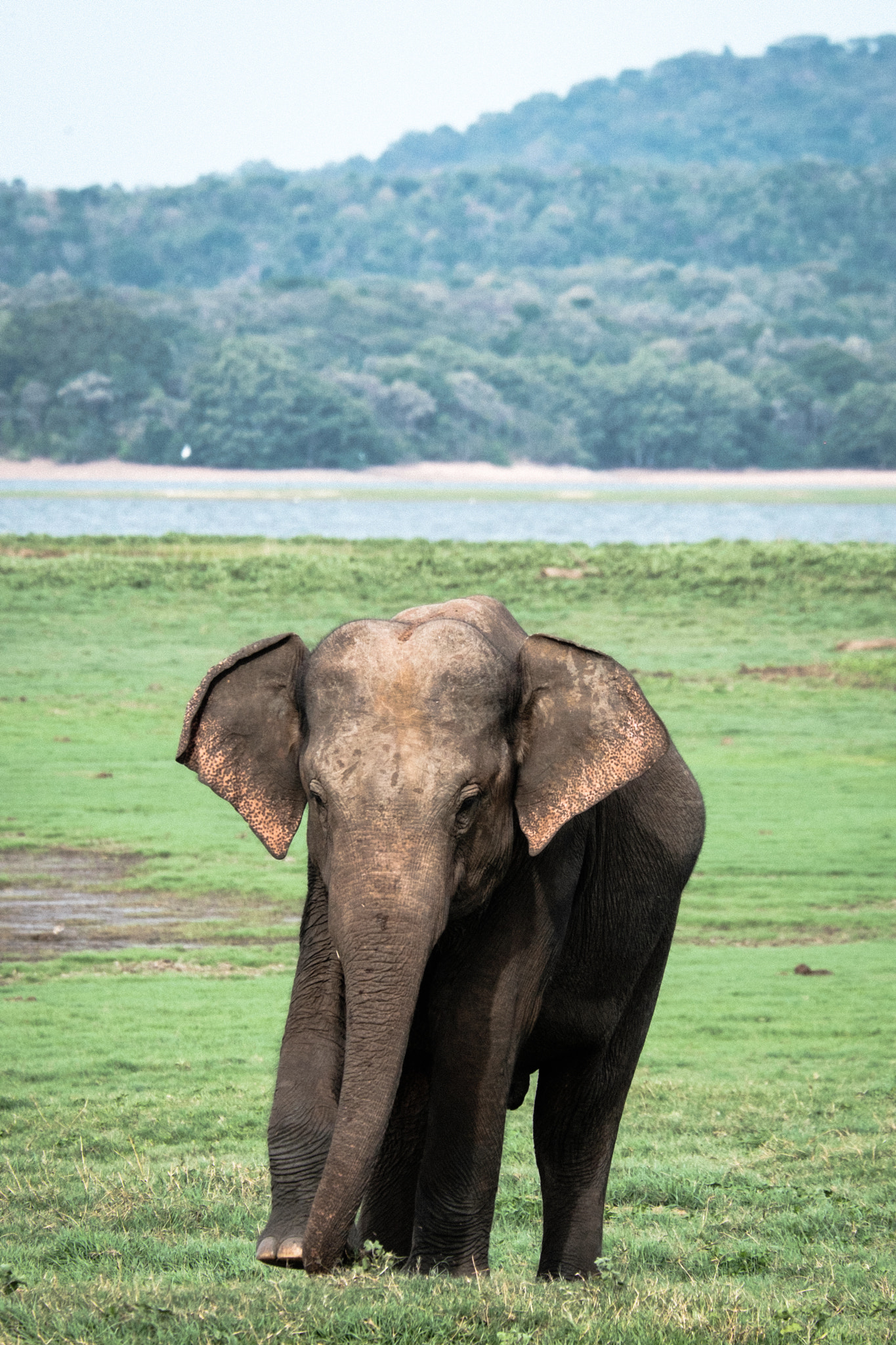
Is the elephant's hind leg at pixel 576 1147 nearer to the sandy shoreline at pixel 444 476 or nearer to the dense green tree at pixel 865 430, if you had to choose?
the sandy shoreline at pixel 444 476

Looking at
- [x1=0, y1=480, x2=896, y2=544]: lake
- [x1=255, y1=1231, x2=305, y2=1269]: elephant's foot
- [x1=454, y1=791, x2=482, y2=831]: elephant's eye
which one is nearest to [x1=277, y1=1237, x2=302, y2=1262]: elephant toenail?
[x1=255, y1=1231, x2=305, y2=1269]: elephant's foot

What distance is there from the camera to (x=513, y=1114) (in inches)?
448

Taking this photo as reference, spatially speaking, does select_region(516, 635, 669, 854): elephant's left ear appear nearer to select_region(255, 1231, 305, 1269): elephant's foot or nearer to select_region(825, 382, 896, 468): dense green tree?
select_region(255, 1231, 305, 1269): elephant's foot

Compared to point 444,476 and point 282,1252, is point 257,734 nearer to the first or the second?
point 282,1252

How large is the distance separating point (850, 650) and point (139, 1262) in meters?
28.2

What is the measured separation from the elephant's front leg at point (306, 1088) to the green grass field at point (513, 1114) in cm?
22

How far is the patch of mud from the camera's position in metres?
15.2

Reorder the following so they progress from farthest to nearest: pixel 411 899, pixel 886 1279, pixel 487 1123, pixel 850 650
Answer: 1. pixel 850 650
2. pixel 886 1279
3. pixel 487 1123
4. pixel 411 899

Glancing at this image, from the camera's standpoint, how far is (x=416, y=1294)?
213 inches

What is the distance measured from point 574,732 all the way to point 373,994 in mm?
1176

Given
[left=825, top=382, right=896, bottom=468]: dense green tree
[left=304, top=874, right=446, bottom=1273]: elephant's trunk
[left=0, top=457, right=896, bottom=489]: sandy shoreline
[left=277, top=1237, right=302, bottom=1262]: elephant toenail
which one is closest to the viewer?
[left=304, top=874, right=446, bottom=1273]: elephant's trunk

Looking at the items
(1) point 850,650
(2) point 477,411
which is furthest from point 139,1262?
(2) point 477,411

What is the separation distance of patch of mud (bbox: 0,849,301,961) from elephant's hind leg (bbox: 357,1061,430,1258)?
27.7 feet

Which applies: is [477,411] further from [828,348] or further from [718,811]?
[718,811]
